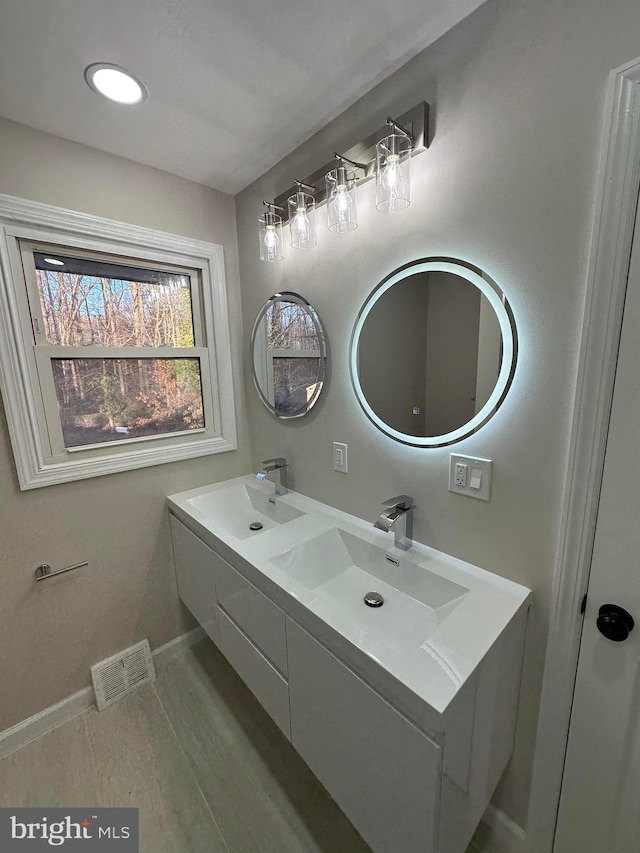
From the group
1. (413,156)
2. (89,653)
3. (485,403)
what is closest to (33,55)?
(413,156)

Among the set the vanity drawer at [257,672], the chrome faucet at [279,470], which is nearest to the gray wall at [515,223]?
the chrome faucet at [279,470]

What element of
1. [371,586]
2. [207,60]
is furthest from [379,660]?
[207,60]

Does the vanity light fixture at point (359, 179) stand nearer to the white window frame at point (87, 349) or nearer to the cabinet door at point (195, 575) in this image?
the white window frame at point (87, 349)

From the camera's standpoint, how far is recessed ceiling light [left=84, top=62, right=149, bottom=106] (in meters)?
1.07

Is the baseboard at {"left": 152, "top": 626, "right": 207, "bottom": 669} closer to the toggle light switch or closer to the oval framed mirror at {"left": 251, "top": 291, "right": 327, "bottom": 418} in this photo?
the oval framed mirror at {"left": 251, "top": 291, "right": 327, "bottom": 418}

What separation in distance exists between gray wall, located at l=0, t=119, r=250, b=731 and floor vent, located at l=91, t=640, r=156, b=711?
5 centimetres

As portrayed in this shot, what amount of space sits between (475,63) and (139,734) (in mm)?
2734

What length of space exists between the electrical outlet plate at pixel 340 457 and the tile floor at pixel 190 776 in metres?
1.21

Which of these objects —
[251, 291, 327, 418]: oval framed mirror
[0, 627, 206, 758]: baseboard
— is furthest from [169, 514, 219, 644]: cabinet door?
[251, 291, 327, 418]: oval framed mirror

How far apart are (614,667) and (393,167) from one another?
150cm

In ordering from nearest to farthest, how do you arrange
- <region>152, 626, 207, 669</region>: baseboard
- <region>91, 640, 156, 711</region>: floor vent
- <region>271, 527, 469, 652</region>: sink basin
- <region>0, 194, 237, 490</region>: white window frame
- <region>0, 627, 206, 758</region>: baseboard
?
1. <region>271, 527, 469, 652</region>: sink basin
2. <region>0, 194, 237, 490</region>: white window frame
3. <region>0, 627, 206, 758</region>: baseboard
4. <region>91, 640, 156, 711</region>: floor vent
5. <region>152, 626, 207, 669</region>: baseboard

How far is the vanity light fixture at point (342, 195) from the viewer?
1156 mm

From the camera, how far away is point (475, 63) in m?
0.92

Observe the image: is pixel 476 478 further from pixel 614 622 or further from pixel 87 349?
pixel 87 349
